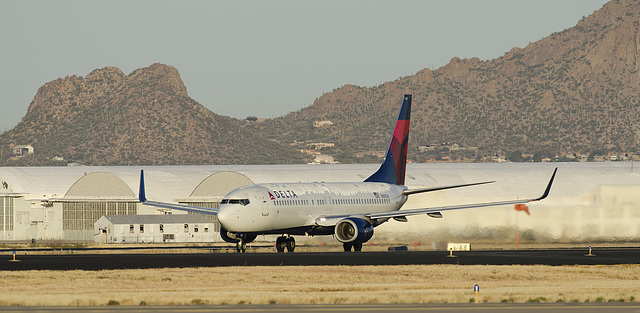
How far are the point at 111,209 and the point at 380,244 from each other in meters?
36.8

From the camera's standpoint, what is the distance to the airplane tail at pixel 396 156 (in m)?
74.4

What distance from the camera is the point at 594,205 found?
74062 mm

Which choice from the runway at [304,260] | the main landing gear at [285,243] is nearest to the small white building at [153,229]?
the main landing gear at [285,243]

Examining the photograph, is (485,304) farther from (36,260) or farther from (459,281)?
(36,260)

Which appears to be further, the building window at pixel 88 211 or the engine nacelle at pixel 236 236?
the building window at pixel 88 211

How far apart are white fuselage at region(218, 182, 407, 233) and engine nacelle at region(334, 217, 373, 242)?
1769 millimetres

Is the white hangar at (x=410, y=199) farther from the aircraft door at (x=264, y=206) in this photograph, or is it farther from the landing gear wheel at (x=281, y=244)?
the aircraft door at (x=264, y=206)

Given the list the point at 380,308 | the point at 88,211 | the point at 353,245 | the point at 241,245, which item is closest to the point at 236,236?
the point at 241,245

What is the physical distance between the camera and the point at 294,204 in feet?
207

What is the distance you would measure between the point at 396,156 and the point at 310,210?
12.7 meters

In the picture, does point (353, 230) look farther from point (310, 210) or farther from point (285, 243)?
point (285, 243)

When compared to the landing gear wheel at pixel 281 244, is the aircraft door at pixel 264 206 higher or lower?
higher

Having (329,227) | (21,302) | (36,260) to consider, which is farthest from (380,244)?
(21,302)

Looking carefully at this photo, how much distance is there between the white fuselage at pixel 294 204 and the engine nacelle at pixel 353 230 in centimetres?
177
